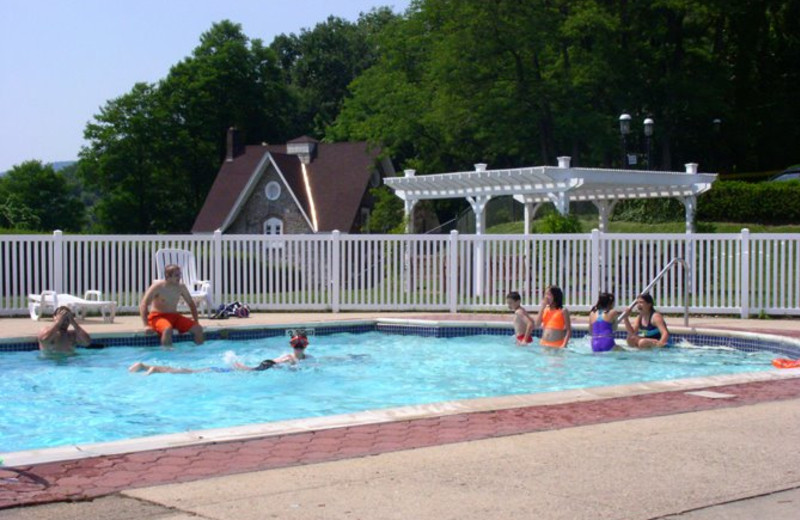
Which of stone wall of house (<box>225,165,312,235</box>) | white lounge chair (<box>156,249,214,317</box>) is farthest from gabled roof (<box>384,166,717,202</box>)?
stone wall of house (<box>225,165,312,235</box>)

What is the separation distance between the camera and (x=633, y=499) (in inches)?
201

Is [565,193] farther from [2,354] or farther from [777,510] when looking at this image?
[777,510]

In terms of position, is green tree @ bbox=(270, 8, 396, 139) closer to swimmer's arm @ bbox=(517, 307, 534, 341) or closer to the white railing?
the white railing

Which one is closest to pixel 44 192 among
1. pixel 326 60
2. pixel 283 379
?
pixel 326 60

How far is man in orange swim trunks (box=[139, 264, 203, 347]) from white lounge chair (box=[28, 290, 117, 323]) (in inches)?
68.8

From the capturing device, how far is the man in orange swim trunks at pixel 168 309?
45.4 ft

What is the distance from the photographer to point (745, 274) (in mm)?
16422

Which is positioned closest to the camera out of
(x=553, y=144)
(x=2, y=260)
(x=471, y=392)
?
(x=471, y=392)

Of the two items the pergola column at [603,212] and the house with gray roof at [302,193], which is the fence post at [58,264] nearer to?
the pergola column at [603,212]

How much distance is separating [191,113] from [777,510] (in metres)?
51.9

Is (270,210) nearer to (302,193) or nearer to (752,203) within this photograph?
(302,193)

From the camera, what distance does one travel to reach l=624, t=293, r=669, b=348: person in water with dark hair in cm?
1330

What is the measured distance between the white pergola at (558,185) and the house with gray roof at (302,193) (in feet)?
48.3


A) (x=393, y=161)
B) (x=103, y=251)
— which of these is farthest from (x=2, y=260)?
(x=393, y=161)
